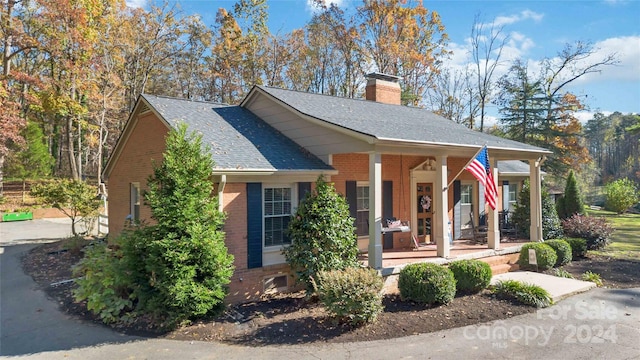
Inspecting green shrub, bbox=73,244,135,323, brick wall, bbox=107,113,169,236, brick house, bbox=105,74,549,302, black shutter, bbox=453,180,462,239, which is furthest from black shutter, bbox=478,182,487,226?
green shrub, bbox=73,244,135,323

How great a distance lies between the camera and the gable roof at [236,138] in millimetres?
9016

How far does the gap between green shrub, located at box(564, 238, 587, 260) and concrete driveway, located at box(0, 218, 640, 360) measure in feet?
17.5

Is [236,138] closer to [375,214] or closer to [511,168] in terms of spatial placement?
[375,214]

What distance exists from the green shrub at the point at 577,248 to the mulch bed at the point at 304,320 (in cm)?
319

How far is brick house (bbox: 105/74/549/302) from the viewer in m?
8.87

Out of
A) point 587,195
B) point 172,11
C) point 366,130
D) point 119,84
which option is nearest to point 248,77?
point 172,11

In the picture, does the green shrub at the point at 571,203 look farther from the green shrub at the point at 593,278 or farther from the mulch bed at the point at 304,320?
the mulch bed at the point at 304,320

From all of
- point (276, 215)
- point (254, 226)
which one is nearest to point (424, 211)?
point (276, 215)

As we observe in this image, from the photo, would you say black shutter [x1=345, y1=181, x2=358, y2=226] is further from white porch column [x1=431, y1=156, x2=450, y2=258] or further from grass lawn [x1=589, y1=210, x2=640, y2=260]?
grass lawn [x1=589, y1=210, x2=640, y2=260]

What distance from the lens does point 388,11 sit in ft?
90.9

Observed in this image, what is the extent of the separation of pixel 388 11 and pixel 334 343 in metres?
26.3

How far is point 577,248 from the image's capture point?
13.2m

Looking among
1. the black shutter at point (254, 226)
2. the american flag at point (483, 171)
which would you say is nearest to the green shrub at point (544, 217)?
the american flag at point (483, 171)

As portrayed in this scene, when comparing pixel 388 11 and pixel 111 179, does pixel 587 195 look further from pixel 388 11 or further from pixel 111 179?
pixel 111 179
